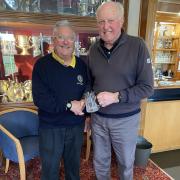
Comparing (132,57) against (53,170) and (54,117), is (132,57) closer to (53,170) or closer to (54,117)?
(54,117)

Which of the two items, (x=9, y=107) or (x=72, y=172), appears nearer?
(x=72, y=172)

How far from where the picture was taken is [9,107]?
2.31 meters

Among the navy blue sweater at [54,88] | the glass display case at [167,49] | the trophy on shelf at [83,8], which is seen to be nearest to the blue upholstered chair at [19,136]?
the navy blue sweater at [54,88]

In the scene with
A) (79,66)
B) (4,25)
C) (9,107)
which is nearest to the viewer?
(79,66)

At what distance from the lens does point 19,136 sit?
2.13 meters

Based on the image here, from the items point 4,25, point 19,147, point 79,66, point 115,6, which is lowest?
point 19,147

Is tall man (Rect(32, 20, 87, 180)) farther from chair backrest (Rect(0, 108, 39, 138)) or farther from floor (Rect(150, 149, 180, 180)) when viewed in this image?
floor (Rect(150, 149, 180, 180))

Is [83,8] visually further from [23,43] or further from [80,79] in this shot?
[80,79]

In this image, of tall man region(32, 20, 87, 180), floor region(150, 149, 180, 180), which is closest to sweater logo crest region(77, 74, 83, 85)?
tall man region(32, 20, 87, 180)

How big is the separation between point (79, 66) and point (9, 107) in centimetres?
113

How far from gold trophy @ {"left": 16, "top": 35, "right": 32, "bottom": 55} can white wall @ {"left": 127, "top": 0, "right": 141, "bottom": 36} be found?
1131 millimetres

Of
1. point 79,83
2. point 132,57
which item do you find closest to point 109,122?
point 79,83

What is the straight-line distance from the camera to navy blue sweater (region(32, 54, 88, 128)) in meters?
1.45

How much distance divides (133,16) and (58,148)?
5.46 ft
